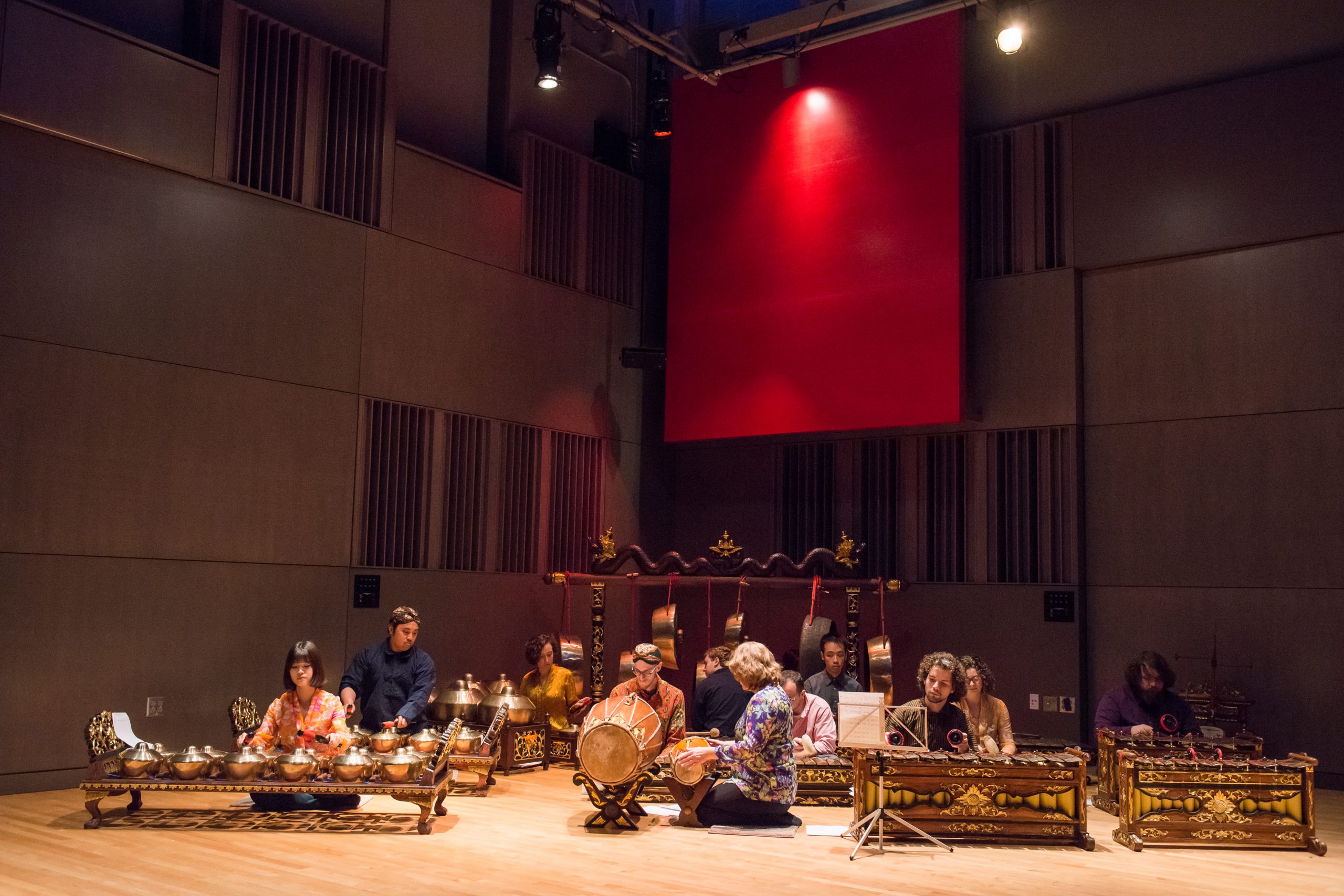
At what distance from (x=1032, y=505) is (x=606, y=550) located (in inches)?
147

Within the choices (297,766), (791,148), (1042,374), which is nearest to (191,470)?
(297,766)

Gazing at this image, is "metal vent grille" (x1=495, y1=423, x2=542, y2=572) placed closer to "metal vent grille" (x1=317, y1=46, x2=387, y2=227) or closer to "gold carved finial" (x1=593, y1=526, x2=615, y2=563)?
"gold carved finial" (x1=593, y1=526, x2=615, y2=563)

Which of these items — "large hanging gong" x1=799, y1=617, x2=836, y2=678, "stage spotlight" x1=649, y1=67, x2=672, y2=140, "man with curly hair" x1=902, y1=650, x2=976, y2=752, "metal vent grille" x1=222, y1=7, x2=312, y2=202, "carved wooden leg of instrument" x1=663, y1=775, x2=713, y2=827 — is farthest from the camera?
"stage spotlight" x1=649, y1=67, x2=672, y2=140

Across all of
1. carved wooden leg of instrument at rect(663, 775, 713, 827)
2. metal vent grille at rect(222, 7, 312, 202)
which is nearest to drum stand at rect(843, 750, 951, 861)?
carved wooden leg of instrument at rect(663, 775, 713, 827)

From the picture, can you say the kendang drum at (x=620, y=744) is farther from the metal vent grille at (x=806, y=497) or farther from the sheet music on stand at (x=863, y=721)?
the metal vent grille at (x=806, y=497)

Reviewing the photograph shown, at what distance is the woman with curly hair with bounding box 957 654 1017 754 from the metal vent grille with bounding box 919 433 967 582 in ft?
10.5

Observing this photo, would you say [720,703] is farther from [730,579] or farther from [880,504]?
[880,504]

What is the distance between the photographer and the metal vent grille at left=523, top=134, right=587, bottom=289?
1088 centimetres

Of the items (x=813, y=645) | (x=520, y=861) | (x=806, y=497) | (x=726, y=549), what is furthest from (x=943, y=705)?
(x=806, y=497)

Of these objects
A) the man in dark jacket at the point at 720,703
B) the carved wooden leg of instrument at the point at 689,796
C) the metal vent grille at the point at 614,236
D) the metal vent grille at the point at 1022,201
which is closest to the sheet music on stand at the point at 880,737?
the carved wooden leg of instrument at the point at 689,796

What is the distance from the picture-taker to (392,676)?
743cm

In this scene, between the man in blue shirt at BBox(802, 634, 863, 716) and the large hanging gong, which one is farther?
the large hanging gong

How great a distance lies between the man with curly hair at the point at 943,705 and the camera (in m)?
6.76

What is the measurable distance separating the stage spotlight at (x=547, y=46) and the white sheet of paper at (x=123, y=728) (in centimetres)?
603
